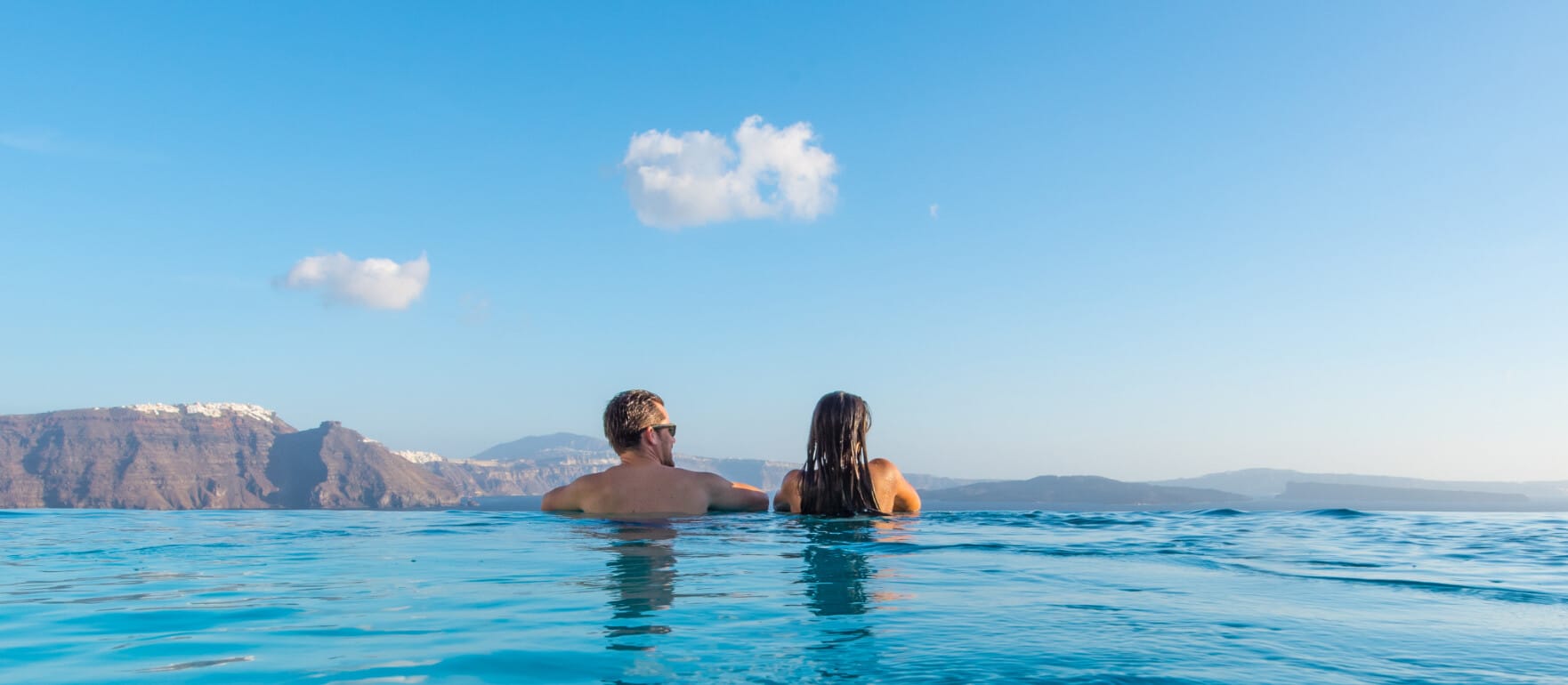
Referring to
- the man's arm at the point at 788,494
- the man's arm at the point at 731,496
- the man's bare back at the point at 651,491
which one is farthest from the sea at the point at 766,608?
the man's arm at the point at 788,494

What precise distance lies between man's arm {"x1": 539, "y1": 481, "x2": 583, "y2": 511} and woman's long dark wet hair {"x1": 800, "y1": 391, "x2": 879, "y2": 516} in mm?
3257

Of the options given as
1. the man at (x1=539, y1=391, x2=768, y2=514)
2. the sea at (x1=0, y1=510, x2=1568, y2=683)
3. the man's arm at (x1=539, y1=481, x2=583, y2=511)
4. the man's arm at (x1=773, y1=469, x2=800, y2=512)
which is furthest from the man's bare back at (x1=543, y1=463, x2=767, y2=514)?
the man's arm at (x1=773, y1=469, x2=800, y2=512)

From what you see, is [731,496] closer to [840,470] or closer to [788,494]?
[788,494]

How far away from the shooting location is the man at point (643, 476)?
38.3 ft

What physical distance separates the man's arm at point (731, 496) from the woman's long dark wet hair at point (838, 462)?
73 cm

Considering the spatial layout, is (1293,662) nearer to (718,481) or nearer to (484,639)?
(484,639)

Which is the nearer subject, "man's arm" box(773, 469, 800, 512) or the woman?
the woman

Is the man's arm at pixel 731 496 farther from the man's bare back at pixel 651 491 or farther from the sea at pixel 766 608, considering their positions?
the sea at pixel 766 608

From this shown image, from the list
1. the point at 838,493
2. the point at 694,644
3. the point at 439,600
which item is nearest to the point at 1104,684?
the point at 694,644

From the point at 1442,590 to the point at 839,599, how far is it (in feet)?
17.0

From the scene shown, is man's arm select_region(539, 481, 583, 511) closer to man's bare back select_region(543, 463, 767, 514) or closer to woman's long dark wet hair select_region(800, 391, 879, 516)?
man's bare back select_region(543, 463, 767, 514)

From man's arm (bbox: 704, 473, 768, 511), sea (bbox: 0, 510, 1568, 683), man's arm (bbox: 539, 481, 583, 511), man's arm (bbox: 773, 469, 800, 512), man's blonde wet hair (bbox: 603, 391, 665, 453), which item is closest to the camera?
sea (bbox: 0, 510, 1568, 683)

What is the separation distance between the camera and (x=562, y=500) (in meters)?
12.8

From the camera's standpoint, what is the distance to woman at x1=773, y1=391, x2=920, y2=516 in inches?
462
